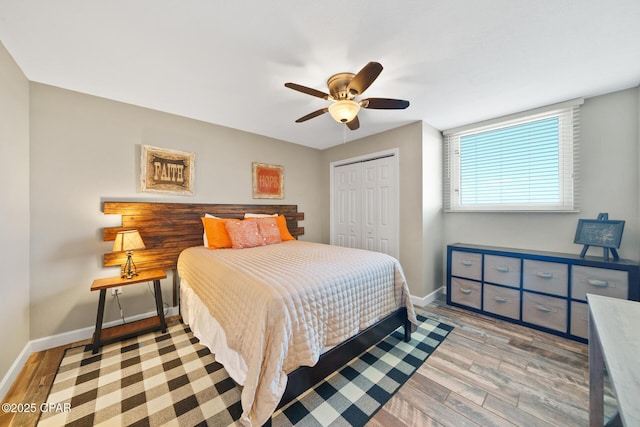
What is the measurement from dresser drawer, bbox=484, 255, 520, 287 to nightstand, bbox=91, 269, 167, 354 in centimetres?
355

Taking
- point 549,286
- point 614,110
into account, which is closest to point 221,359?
point 549,286

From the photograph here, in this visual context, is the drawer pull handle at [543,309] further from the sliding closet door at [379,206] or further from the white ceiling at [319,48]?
the white ceiling at [319,48]

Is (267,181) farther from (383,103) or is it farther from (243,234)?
(383,103)

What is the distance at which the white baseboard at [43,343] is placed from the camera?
5.34ft

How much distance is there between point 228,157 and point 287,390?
9.40 ft

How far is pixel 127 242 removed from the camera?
2.17m

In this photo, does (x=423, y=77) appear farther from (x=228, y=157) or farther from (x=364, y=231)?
(x=228, y=157)

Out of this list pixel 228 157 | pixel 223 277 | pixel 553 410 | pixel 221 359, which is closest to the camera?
pixel 553 410

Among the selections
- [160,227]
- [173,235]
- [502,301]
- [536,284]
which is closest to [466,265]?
[502,301]

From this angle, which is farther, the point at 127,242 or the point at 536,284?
the point at 536,284

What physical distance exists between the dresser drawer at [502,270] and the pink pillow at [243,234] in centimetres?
271

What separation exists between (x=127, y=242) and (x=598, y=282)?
4.35 m

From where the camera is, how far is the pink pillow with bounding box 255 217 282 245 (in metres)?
3.01

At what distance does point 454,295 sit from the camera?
9.75ft
